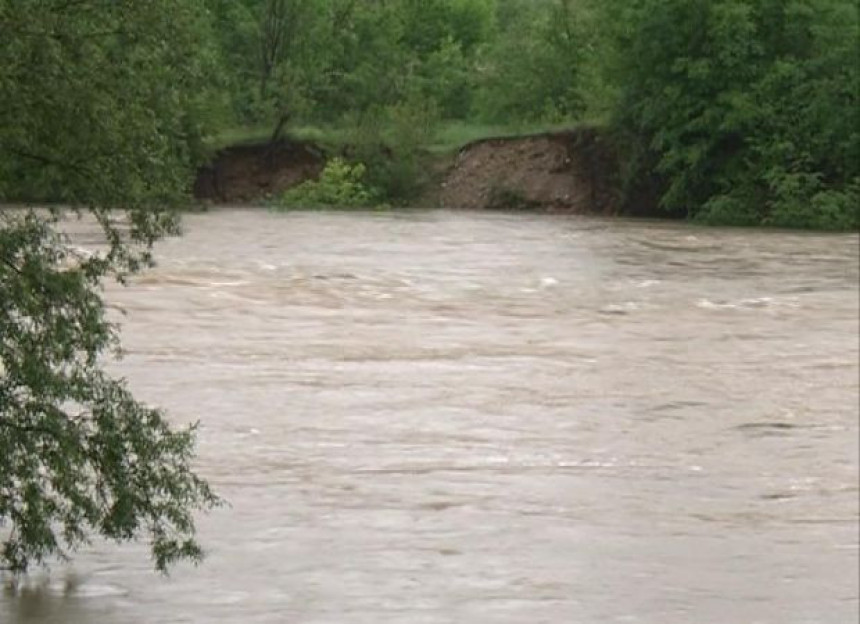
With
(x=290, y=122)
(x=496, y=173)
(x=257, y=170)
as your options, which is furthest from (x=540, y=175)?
(x=257, y=170)

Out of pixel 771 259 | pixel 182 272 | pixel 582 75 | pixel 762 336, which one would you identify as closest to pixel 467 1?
pixel 582 75

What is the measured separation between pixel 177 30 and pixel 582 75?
43.1 meters

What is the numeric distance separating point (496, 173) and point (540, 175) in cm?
126

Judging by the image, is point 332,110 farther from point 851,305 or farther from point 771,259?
point 851,305

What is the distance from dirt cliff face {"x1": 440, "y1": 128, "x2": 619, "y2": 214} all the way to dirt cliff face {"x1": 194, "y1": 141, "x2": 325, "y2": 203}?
12.8 ft

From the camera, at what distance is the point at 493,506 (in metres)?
14.6

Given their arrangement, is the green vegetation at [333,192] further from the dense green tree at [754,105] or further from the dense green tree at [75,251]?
the dense green tree at [75,251]

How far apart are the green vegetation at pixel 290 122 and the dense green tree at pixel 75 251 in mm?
14

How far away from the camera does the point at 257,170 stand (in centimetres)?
4919

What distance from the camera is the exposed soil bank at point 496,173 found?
47625 millimetres

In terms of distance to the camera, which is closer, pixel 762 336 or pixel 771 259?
pixel 762 336

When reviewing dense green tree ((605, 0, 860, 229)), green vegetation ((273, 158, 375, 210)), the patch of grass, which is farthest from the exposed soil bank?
dense green tree ((605, 0, 860, 229))

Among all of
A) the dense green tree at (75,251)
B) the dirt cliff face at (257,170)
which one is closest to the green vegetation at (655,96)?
the dirt cliff face at (257,170)

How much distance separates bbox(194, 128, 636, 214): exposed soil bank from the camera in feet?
156
